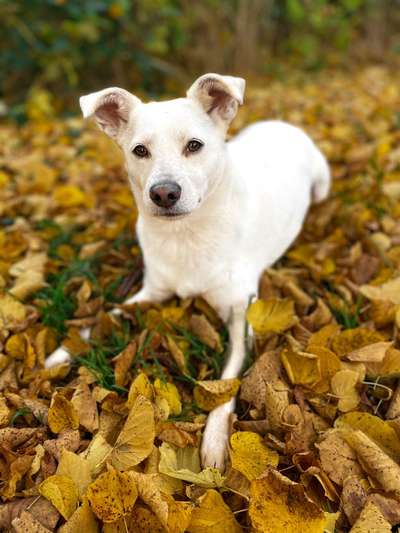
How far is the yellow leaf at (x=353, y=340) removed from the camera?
2.21 metres

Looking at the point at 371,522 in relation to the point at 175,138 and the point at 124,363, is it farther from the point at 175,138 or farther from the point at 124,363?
the point at 175,138

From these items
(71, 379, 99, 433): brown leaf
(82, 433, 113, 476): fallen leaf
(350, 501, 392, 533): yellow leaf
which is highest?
(350, 501, 392, 533): yellow leaf

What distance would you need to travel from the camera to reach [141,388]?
2062 mm

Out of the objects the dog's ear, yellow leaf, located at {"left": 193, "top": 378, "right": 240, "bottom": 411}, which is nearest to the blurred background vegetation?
the dog's ear

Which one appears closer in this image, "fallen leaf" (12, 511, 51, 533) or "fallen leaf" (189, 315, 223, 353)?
"fallen leaf" (12, 511, 51, 533)

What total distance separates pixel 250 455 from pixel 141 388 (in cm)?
55

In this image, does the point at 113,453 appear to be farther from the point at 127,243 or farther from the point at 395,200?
the point at 395,200

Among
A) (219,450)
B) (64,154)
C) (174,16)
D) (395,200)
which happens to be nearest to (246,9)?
(174,16)

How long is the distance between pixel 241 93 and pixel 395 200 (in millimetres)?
1825

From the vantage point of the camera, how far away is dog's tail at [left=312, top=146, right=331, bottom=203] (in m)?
3.35

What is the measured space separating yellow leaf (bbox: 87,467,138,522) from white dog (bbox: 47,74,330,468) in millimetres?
399

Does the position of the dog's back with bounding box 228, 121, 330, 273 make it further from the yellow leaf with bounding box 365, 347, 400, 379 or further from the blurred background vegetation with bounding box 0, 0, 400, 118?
the blurred background vegetation with bounding box 0, 0, 400, 118

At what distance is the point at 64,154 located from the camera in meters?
4.54

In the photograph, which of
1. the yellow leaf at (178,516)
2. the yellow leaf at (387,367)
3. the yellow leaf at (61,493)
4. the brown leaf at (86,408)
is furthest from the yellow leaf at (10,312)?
the yellow leaf at (387,367)
